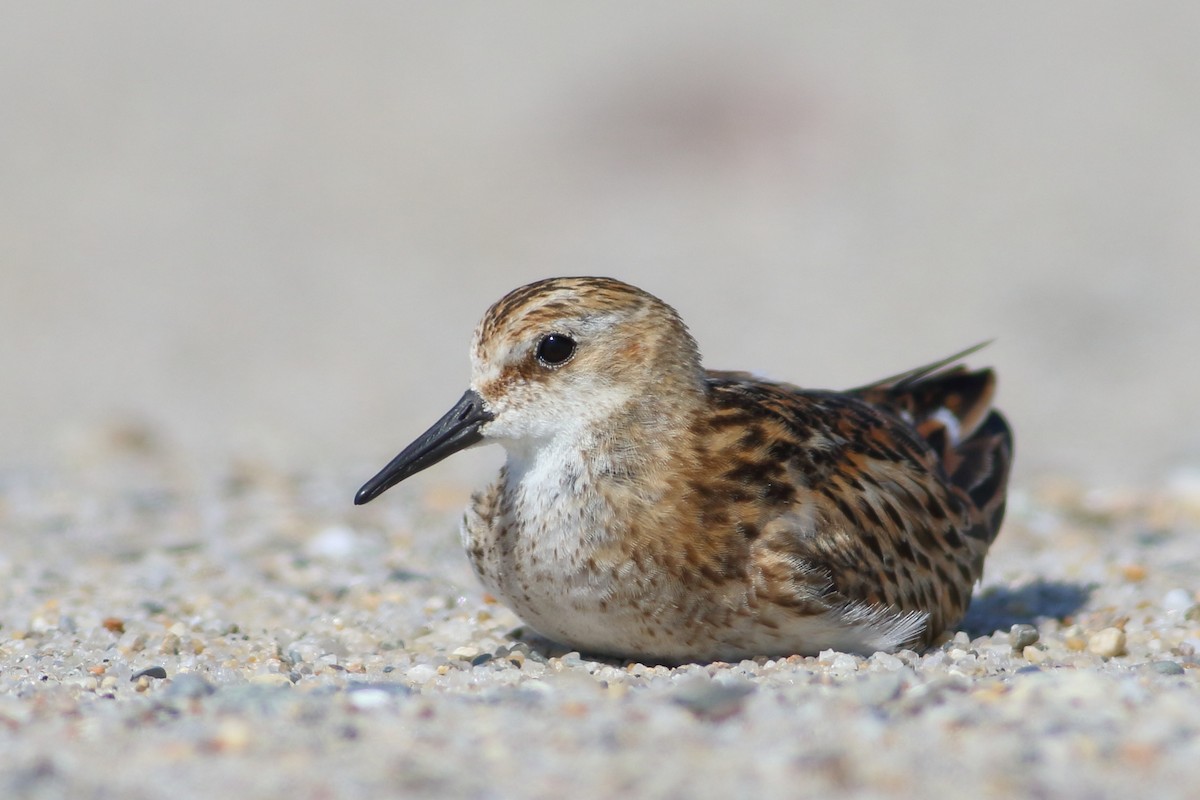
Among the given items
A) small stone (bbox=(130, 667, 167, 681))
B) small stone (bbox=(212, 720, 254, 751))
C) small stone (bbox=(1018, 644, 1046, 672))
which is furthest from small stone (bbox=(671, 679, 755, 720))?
small stone (bbox=(130, 667, 167, 681))

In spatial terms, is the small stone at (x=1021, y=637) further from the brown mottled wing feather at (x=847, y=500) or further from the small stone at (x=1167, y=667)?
the small stone at (x=1167, y=667)

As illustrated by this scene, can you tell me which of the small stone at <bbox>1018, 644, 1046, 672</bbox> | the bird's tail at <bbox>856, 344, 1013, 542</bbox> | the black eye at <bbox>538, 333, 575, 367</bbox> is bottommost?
the small stone at <bbox>1018, 644, 1046, 672</bbox>

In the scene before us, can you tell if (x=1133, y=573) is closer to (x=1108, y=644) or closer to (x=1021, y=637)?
(x=1108, y=644)

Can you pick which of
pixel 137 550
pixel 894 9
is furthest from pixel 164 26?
pixel 137 550

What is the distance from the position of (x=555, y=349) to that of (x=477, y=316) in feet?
35.8

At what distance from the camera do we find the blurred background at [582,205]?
47.4 feet

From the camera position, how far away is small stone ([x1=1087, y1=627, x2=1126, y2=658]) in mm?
5949

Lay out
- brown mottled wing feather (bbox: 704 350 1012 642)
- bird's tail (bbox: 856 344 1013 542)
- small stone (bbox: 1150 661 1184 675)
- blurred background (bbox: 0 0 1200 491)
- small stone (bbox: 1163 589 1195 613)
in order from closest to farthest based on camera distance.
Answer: small stone (bbox: 1150 661 1184 675) < brown mottled wing feather (bbox: 704 350 1012 642) < small stone (bbox: 1163 589 1195 613) < bird's tail (bbox: 856 344 1013 542) < blurred background (bbox: 0 0 1200 491)

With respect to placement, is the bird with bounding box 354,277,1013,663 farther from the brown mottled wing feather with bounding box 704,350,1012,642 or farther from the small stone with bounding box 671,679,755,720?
the small stone with bounding box 671,679,755,720

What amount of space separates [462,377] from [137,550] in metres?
6.81

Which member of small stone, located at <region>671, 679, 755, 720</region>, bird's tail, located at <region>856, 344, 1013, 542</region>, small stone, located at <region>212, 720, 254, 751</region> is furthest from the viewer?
bird's tail, located at <region>856, 344, 1013, 542</region>

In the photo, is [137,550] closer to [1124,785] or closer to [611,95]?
[1124,785]

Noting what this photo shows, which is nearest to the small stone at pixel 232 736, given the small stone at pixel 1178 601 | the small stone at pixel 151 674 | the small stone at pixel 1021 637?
the small stone at pixel 151 674

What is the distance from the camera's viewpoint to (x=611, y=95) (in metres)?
20.1
